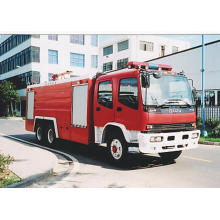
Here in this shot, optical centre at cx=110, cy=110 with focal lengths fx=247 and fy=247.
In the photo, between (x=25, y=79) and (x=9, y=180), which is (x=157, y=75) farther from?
(x=25, y=79)

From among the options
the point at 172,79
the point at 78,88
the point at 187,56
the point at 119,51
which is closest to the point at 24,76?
the point at 119,51

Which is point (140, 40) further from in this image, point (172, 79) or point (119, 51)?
point (172, 79)

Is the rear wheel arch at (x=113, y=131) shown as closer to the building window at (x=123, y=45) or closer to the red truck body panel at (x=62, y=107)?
the red truck body panel at (x=62, y=107)

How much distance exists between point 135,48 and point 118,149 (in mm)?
32593

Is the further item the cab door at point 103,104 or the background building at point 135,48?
the background building at point 135,48

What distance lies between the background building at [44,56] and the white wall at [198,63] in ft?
49.7

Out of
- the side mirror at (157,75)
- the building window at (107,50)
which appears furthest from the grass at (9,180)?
the building window at (107,50)

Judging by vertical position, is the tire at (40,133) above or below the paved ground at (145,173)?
above

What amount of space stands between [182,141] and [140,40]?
33.4m

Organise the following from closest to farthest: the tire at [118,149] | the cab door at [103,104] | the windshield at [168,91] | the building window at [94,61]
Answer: the windshield at [168,91] → the tire at [118,149] → the cab door at [103,104] → the building window at [94,61]

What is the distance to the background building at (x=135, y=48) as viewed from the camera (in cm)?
3734

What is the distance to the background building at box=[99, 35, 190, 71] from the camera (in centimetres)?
3734

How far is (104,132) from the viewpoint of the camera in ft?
22.9

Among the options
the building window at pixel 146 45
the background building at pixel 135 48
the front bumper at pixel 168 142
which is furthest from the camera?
the building window at pixel 146 45
